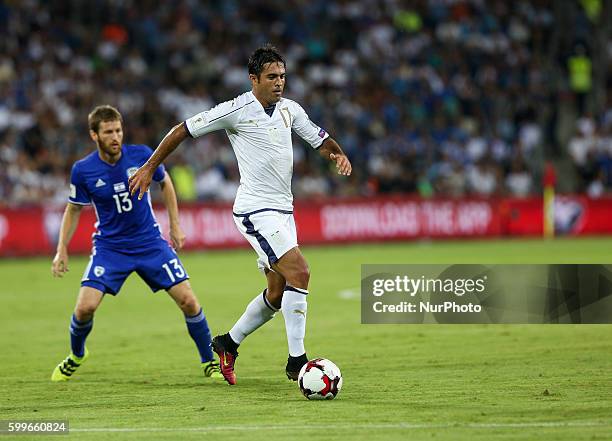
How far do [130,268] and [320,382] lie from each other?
2.50 metres

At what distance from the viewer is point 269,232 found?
8867 millimetres

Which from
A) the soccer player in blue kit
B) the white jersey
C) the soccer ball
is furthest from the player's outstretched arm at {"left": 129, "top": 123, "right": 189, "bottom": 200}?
the soccer ball

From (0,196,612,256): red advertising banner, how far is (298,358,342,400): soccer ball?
15.5 meters

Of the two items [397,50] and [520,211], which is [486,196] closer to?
[520,211]

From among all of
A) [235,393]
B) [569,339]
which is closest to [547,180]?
[569,339]

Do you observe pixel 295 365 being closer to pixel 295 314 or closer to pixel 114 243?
pixel 295 314

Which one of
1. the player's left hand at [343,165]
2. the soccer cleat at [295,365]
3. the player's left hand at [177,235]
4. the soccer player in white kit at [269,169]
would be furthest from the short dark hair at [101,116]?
the soccer cleat at [295,365]

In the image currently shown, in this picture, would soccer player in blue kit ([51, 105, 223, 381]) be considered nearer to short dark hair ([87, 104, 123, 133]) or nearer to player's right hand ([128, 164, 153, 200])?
short dark hair ([87, 104, 123, 133])

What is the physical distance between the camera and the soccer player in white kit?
8.81 meters

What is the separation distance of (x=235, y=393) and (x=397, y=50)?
23802 mm

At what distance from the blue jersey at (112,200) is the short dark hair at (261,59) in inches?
61.5

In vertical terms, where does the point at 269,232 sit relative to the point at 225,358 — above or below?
above

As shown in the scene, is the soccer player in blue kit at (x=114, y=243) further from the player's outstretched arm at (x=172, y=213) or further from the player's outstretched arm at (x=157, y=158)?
the player's outstretched arm at (x=157, y=158)

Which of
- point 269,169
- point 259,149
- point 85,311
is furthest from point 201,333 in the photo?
point 259,149
